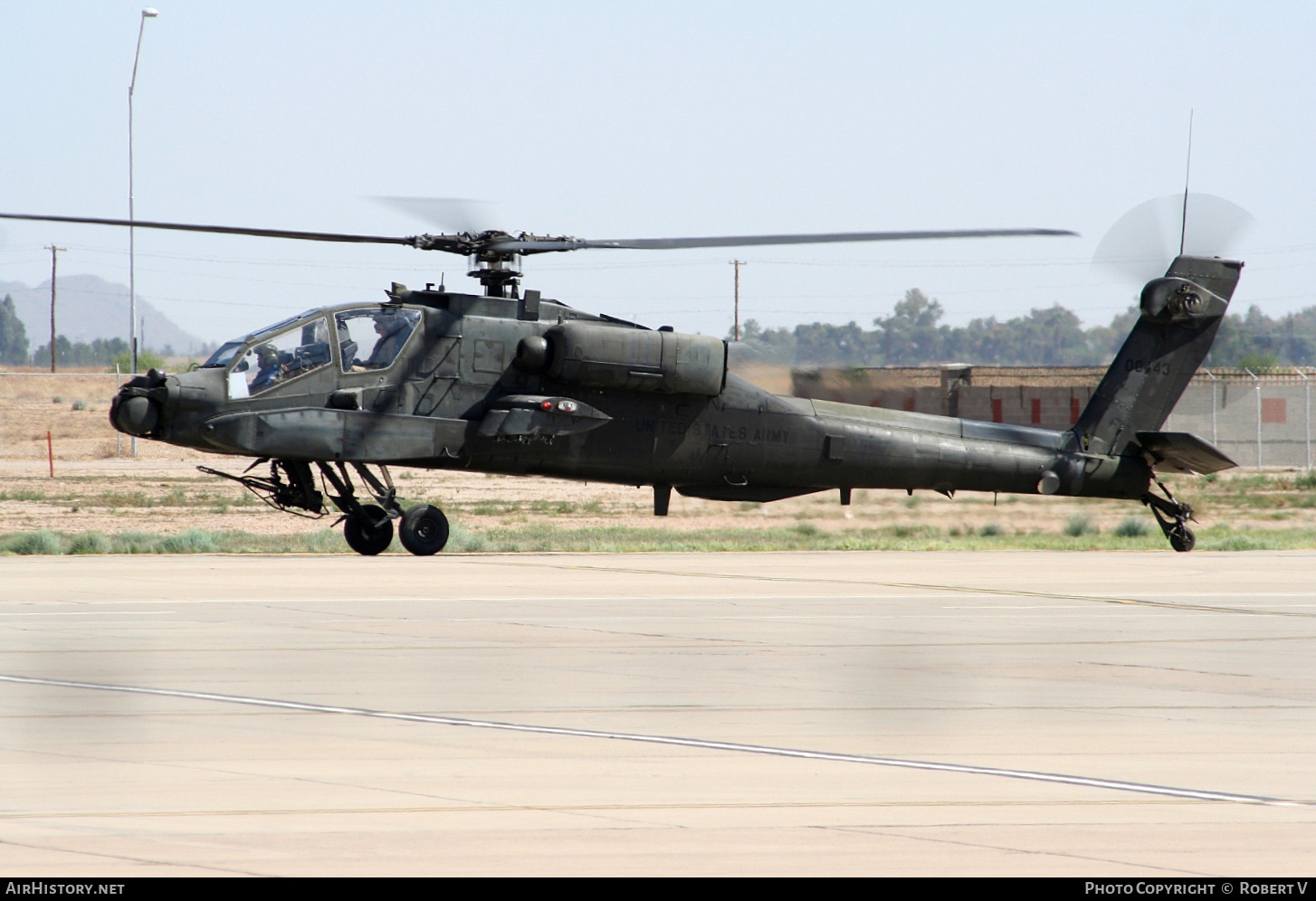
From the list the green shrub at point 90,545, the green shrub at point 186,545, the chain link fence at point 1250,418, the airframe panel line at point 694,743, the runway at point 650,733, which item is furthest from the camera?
the chain link fence at point 1250,418

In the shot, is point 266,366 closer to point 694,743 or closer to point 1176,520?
point 694,743

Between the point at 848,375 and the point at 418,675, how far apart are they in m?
11.8

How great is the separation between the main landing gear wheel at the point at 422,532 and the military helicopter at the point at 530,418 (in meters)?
0.02

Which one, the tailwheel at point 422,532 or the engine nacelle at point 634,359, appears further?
the tailwheel at point 422,532

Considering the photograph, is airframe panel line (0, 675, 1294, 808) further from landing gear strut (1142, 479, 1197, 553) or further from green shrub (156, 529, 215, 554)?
landing gear strut (1142, 479, 1197, 553)

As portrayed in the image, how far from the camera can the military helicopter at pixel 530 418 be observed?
17.9 m

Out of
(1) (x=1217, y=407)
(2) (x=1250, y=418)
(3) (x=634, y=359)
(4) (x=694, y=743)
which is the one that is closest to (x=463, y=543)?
(3) (x=634, y=359)

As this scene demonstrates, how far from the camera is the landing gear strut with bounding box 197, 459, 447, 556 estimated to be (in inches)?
747

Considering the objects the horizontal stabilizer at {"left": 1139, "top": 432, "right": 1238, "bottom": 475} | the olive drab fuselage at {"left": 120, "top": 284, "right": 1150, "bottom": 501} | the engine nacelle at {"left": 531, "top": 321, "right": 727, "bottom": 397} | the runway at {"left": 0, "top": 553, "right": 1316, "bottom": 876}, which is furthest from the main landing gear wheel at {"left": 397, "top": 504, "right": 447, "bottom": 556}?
the horizontal stabilizer at {"left": 1139, "top": 432, "right": 1238, "bottom": 475}

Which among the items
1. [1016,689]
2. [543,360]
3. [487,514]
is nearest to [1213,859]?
[1016,689]

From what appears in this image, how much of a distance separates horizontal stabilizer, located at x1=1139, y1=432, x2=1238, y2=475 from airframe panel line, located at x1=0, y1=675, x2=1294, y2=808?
15.9 m

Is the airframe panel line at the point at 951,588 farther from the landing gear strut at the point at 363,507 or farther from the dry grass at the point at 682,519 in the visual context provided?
the dry grass at the point at 682,519

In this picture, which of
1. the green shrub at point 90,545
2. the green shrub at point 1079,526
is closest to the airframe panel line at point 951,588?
the green shrub at point 90,545

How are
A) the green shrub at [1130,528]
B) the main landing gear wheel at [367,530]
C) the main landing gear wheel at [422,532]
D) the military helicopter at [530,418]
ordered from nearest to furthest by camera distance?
the military helicopter at [530,418] → the main landing gear wheel at [422,532] → the main landing gear wheel at [367,530] → the green shrub at [1130,528]
